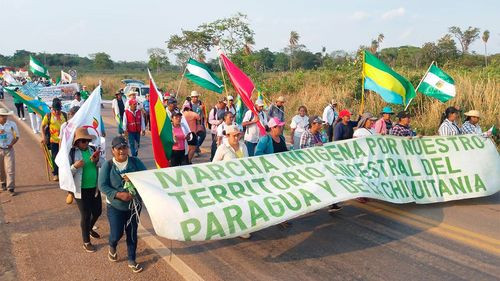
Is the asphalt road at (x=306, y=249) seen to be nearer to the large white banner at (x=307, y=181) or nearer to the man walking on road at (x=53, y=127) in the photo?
the large white banner at (x=307, y=181)

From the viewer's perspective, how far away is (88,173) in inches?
222

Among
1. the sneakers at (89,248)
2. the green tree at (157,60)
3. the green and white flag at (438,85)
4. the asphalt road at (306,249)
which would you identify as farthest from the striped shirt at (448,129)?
the green tree at (157,60)

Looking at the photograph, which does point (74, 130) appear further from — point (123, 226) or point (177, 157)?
point (177, 157)

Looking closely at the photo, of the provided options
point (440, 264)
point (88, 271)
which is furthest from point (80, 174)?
point (440, 264)

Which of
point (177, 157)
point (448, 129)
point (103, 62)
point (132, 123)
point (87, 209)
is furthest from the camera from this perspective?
point (103, 62)

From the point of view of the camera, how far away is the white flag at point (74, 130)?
555cm

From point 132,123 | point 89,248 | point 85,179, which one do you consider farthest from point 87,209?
point 132,123

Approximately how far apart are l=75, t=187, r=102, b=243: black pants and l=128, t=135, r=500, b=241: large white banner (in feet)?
3.68

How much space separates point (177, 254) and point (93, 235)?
4.46ft

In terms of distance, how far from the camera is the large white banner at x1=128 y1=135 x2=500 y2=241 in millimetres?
4871

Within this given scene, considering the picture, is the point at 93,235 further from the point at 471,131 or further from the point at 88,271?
the point at 471,131

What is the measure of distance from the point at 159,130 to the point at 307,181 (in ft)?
6.73

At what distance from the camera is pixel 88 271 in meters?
4.91

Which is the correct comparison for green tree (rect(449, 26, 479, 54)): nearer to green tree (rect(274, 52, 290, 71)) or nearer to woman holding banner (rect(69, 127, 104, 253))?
green tree (rect(274, 52, 290, 71))
